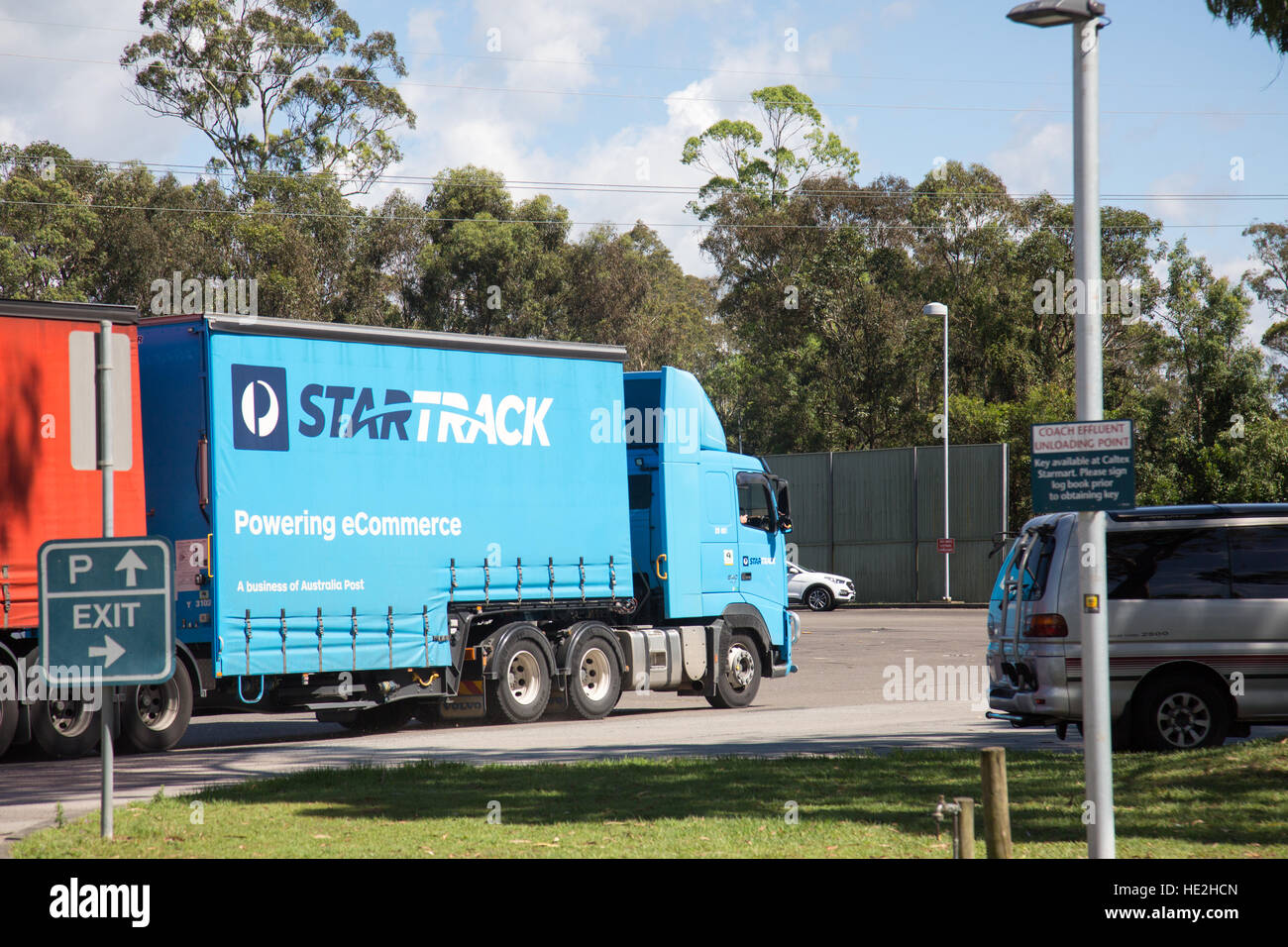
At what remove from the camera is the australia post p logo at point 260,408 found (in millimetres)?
13812

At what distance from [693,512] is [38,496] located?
7.94 metres

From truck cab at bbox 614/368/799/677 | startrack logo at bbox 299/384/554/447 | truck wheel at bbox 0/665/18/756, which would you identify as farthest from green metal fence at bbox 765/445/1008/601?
truck wheel at bbox 0/665/18/756

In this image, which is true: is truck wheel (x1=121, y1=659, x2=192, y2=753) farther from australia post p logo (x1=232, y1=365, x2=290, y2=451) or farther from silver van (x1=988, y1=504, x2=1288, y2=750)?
silver van (x1=988, y1=504, x2=1288, y2=750)

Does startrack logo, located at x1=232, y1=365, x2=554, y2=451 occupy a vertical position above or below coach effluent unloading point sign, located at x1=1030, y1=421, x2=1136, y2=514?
above

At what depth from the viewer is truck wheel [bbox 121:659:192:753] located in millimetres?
13531

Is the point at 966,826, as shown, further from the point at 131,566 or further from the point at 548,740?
the point at 548,740

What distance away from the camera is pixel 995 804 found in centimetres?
623

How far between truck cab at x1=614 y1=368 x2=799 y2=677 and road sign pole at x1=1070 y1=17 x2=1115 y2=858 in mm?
9950

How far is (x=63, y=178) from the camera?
137ft

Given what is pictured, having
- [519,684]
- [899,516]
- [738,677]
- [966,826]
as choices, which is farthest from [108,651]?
[899,516]

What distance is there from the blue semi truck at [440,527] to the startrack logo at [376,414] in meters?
0.02
